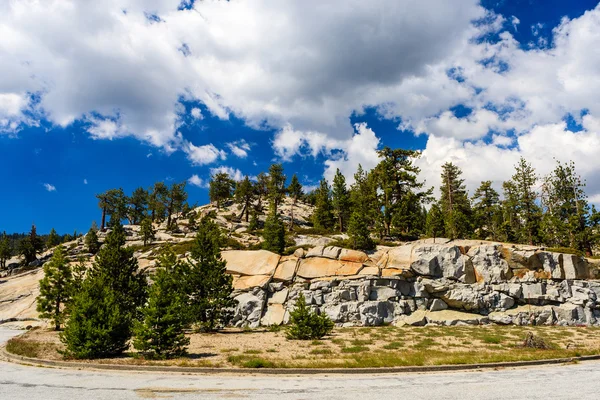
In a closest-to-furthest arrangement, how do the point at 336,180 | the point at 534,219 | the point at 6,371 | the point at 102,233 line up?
1. the point at 6,371
2. the point at 534,219
3. the point at 336,180
4. the point at 102,233

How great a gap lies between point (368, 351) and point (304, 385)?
29.9ft

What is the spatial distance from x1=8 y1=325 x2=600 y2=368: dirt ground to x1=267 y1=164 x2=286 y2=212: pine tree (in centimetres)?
5100

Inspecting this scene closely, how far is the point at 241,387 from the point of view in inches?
452

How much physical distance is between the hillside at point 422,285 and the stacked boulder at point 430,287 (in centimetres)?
11

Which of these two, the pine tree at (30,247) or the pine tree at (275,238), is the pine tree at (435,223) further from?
the pine tree at (30,247)

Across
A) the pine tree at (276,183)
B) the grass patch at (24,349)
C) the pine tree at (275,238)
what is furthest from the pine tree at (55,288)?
the pine tree at (276,183)

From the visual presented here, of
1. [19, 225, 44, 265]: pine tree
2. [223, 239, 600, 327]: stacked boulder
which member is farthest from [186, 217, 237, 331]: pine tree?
[19, 225, 44, 265]: pine tree

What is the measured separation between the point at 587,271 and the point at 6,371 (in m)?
54.3

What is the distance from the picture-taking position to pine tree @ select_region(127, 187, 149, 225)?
99.8m

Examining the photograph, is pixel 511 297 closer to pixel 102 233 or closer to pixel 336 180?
pixel 336 180

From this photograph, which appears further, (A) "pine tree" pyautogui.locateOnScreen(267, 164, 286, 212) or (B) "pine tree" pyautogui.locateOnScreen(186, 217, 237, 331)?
(A) "pine tree" pyautogui.locateOnScreen(267, 164, 286, 212)

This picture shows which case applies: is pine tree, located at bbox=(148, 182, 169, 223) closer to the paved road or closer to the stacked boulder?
the stacked boulder

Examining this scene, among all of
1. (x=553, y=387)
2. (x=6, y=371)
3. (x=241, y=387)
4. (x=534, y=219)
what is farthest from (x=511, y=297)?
(x=6, y=371)

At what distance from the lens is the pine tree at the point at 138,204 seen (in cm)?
9981
